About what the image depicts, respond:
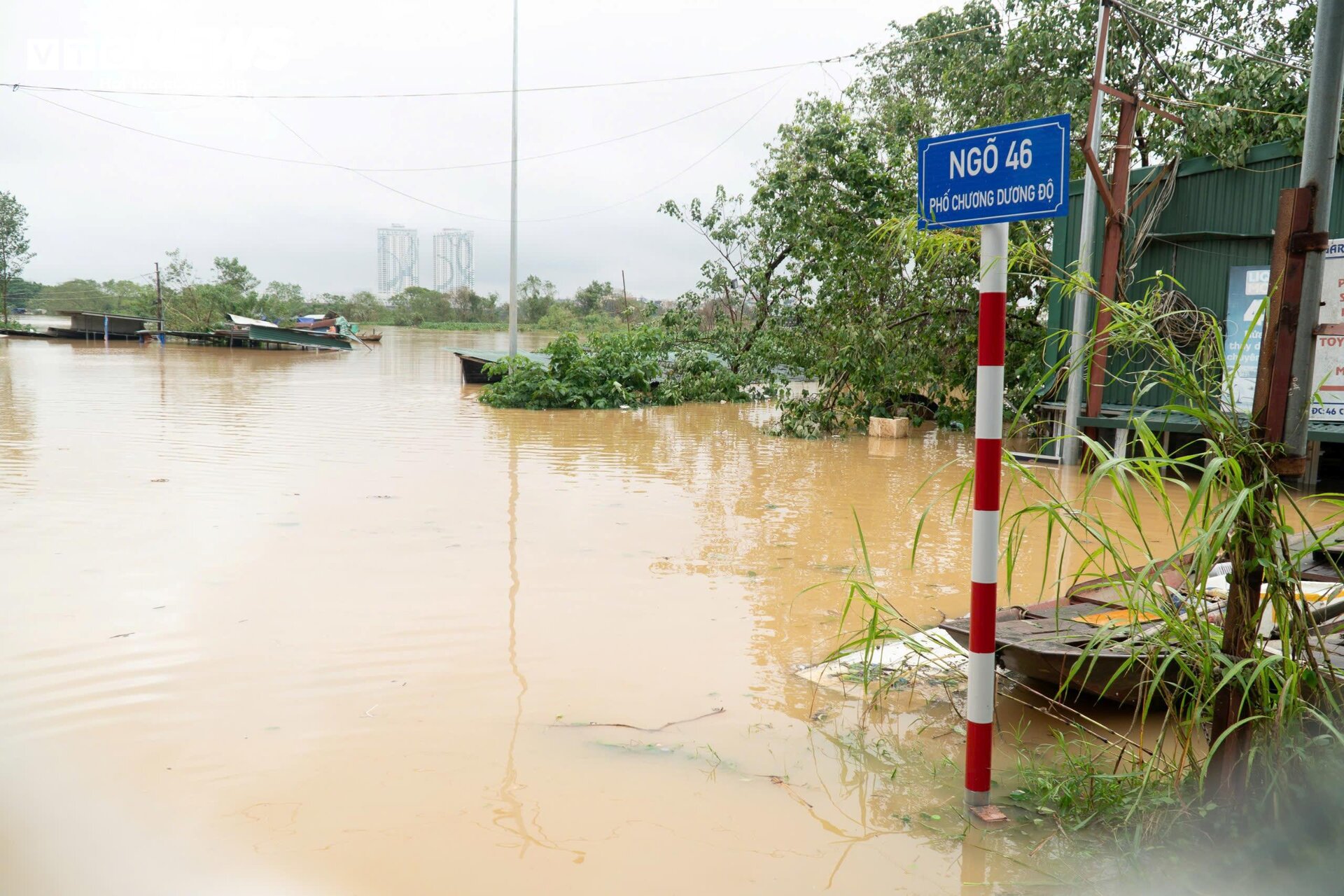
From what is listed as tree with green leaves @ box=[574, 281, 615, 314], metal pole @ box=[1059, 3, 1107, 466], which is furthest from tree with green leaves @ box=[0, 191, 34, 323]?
metal pole @ box=[1059, 3, 1107, 466]

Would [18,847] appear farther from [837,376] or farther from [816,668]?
[837,376]

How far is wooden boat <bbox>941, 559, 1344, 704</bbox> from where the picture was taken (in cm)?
298

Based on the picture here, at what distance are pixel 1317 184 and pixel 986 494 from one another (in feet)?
4.13

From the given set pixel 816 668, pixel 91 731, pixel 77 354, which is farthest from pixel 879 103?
pixel 77 354

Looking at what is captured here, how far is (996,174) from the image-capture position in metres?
2.86

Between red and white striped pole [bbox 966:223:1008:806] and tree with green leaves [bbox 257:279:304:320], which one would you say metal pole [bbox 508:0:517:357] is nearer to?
red and white striped pole [bbox 966:223:1008:806]

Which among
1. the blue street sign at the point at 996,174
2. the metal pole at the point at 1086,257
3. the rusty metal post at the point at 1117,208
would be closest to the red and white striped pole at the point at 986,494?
the blue street sign at the point at 996,174

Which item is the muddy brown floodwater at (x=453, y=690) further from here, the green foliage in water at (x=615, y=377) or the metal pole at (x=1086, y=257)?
the green foliage in water at (x=615, y=377)

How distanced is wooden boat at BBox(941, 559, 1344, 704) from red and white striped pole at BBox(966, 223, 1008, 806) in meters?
0.24

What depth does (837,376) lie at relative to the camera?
1437 cm

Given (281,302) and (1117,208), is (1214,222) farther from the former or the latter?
(281,302)

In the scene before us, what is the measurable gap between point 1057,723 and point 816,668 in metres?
1.11

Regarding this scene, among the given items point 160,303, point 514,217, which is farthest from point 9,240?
point 514,217

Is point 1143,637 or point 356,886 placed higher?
point 1143,637
